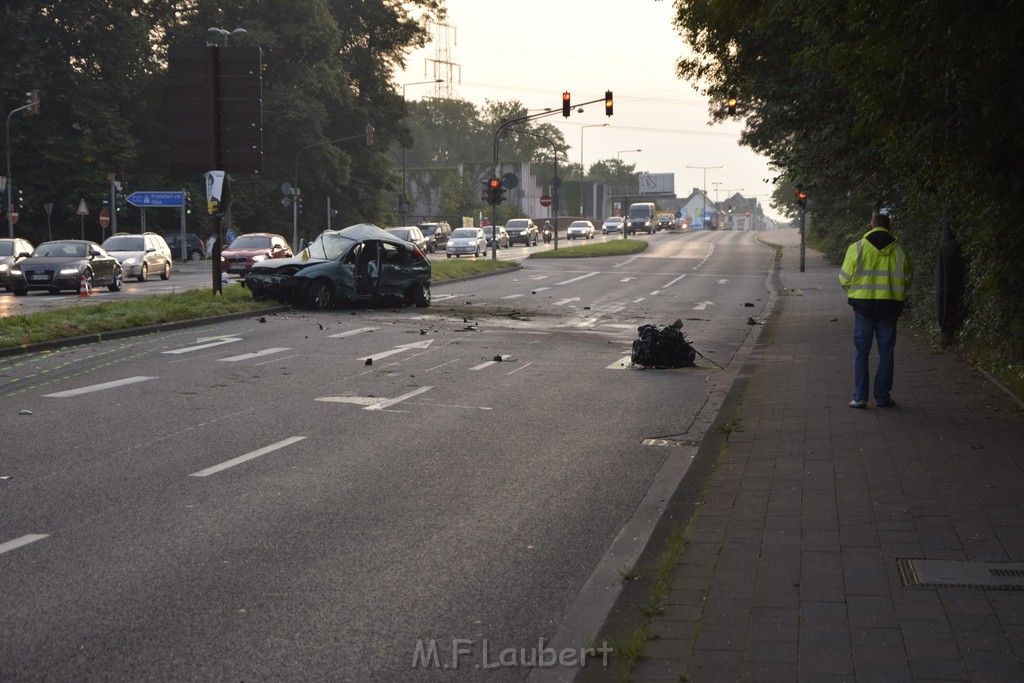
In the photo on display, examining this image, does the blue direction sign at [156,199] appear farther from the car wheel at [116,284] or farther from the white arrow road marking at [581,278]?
the white arrow road marking at [581,278]

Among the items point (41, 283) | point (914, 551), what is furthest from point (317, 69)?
point (914, 551)

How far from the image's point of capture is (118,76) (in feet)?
201

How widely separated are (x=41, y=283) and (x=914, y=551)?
29255 millimetres

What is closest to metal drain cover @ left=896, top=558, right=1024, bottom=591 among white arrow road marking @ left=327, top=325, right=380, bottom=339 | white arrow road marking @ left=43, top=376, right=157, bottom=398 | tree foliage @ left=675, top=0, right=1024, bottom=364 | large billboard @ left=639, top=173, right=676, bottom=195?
tree foliage @ left=675, top=0, right=1024, bottom=364

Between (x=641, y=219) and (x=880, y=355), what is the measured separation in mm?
93331

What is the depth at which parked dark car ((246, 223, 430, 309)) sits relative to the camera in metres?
25.2

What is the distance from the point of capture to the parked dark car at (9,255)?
32656 millimetres

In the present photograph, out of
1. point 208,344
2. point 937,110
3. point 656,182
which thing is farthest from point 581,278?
point 656,182

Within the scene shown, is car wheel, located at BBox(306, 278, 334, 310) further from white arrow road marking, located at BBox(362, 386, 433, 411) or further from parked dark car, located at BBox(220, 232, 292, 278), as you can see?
parked dark car, located at BBox(220, 232, 292, 278)

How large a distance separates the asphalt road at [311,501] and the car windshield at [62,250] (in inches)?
636

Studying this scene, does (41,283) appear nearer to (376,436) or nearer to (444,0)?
(376,436)

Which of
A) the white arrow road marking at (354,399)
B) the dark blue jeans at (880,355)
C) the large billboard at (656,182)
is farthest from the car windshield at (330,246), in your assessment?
the large billboard at (656,182)

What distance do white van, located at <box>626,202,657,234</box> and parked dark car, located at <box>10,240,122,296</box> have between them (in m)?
73.9

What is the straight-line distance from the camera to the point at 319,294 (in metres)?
25.2
